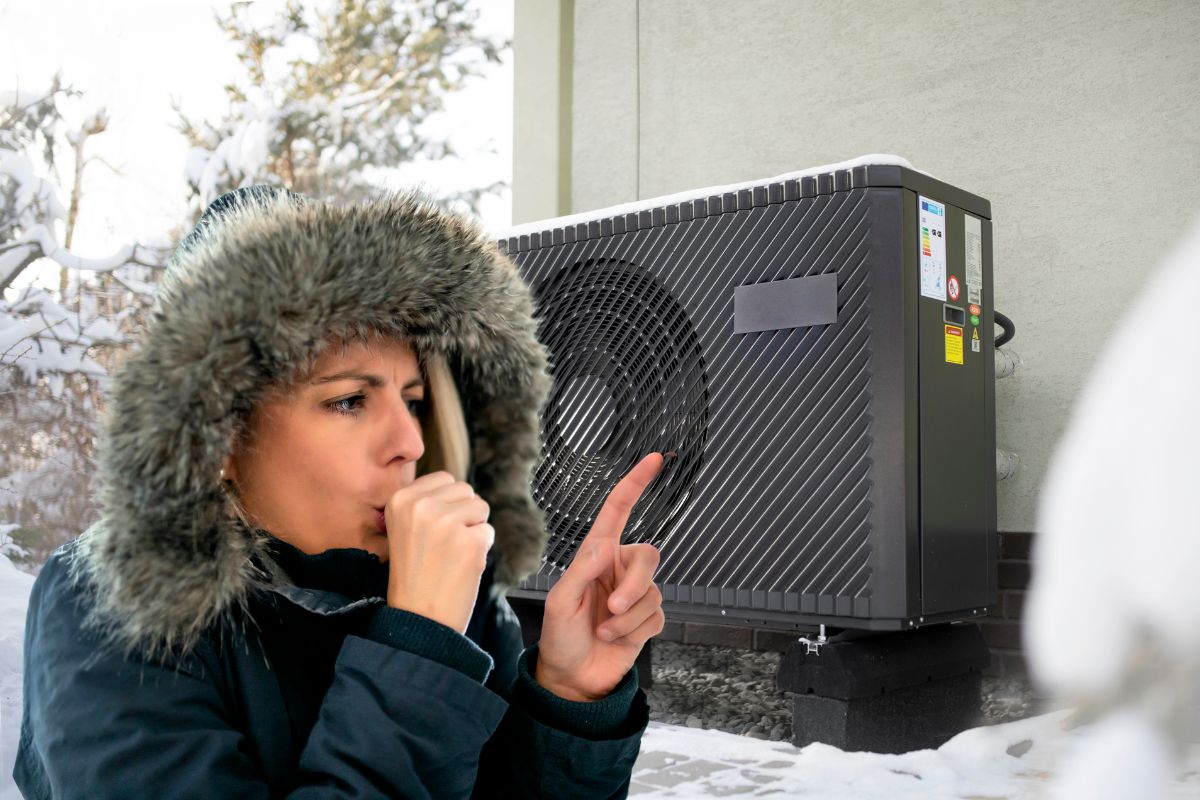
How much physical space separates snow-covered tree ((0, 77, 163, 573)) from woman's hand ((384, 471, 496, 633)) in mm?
2700

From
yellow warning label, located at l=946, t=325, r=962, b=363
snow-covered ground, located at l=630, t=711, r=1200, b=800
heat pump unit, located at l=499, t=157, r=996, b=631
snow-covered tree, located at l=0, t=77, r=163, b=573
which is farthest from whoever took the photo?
snow-covered tree, located at l=0, t=77, r=163, b=573

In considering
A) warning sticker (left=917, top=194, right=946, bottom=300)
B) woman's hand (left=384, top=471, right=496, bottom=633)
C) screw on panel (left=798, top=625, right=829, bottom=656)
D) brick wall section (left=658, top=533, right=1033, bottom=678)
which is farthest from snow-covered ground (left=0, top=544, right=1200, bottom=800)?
woman's hand (left=384, top=471, right=496, bottom=633)

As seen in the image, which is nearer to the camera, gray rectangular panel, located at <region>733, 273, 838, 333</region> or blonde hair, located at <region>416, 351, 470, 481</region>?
blonde hair, located at <region>416, 351, 470, 481</region>

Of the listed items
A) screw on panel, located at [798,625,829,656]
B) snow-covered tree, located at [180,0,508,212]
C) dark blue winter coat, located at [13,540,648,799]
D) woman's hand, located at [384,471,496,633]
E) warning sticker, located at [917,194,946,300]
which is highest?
snow-covered tree, located at [180,0,508,212]

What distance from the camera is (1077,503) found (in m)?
0.29

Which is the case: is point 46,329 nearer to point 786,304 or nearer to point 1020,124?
point 786,304

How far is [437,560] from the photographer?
0.86 meters

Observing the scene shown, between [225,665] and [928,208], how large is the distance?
1.50 metres

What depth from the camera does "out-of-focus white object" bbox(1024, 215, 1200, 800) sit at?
0.85 ft

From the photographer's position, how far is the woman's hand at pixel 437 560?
2.80 feet

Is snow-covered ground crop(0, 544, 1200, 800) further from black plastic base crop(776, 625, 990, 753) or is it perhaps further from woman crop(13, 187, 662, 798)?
woman crop(13, 187, 662, 798)

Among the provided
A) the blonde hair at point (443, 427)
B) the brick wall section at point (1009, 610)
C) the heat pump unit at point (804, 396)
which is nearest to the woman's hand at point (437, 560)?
the blonde hair at point (443, 427)

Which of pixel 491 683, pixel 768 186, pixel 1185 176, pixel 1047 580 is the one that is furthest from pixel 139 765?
pixel 1185 176

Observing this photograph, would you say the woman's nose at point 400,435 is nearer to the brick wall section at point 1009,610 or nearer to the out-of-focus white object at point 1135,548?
the out-of-focus white object at point 1135,548
